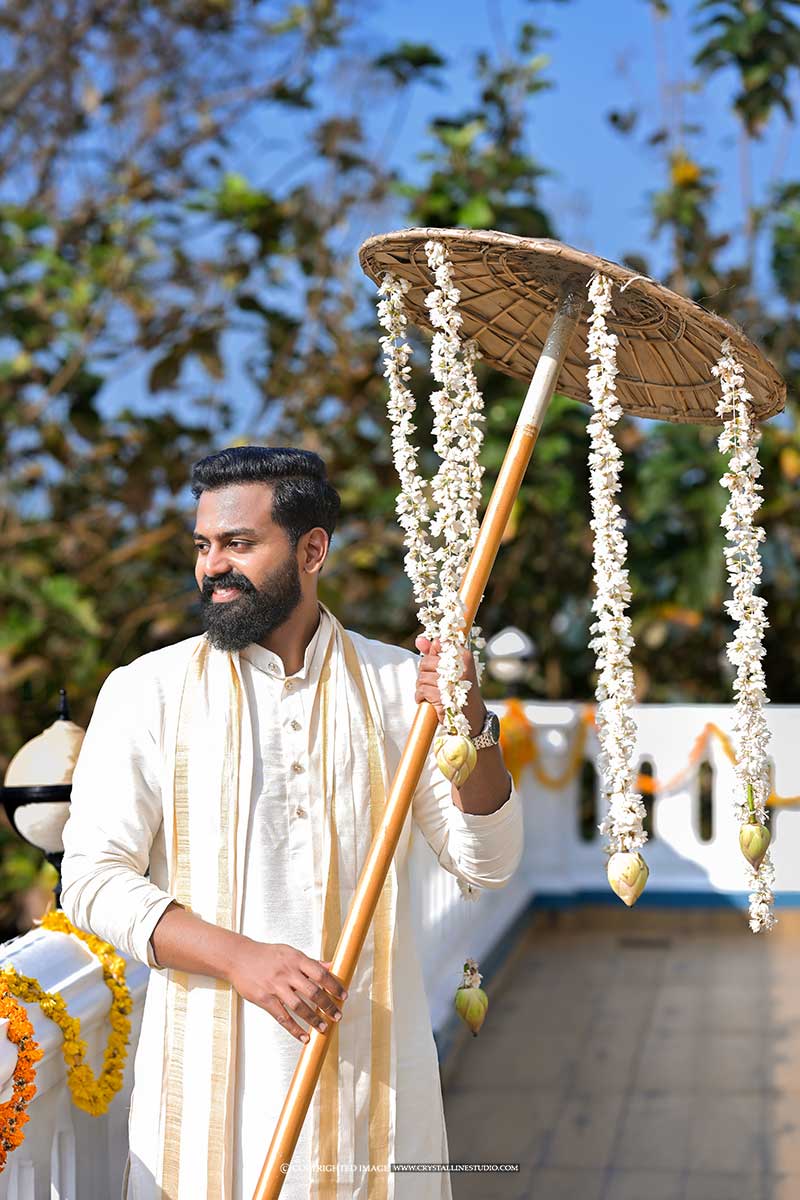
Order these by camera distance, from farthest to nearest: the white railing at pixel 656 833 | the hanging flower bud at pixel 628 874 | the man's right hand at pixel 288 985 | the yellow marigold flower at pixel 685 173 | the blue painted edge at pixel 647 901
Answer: the yellow marigold flower at pixel 685 173 → the blue painted edge at pixel 647 901 → the white railing at pixel 656 833 → the man's right hand at pixel 288 985 → the hanging flower bud at pixel 628 874

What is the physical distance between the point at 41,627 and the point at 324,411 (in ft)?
5.32

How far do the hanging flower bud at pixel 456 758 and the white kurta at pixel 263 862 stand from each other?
0.87 ft

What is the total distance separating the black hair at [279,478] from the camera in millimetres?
1944

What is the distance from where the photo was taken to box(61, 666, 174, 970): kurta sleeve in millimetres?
1790

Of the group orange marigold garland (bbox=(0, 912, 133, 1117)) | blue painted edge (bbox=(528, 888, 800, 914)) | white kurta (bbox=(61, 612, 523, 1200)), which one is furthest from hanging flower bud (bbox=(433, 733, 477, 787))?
blue painted edge (bbox=(528, 888, 800, 914))

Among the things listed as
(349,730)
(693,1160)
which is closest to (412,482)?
(349,730)

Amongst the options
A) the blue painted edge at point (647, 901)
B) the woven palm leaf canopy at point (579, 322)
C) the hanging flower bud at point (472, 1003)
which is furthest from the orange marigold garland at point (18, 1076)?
the blue painted edge at point (647, 901)

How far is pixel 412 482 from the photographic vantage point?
1746 mm

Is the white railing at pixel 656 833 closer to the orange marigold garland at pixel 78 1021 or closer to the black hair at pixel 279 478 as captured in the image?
the orange marigold garland at pixel 78 1021

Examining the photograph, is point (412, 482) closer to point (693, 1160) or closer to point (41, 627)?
point (693, 1160)

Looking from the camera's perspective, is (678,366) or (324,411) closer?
(678,366)

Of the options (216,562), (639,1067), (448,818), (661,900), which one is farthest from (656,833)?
(216,562)

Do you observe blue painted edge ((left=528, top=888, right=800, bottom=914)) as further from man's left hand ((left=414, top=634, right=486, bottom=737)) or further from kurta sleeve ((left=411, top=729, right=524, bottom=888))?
man's left hand ((left=414, top=634, right=486, bottom=737))

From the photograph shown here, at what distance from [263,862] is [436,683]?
0.37 m
